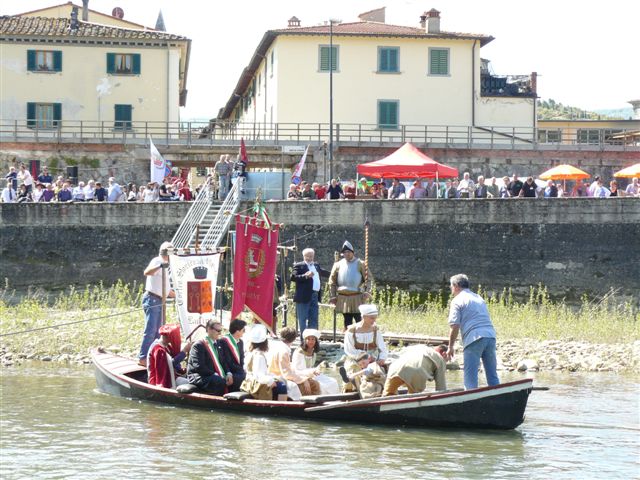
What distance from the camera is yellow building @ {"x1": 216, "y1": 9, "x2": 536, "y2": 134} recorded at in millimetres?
46688

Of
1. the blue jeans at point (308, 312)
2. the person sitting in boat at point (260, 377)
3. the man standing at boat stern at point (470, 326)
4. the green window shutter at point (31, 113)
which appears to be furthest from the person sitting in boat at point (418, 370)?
the green window shutter at point (31, 113)

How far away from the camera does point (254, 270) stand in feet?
70.0

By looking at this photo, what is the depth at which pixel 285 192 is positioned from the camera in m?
36.0

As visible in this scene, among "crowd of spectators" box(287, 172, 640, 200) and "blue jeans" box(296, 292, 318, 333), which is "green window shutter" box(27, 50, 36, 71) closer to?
"crowd of spectators" box(287, 172, 640, 200)

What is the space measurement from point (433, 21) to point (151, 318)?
3129 centimetres

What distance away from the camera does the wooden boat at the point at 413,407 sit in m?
15.0

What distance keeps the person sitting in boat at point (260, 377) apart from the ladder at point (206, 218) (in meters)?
14.4

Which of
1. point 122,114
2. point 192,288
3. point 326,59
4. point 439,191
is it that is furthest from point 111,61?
point 192,288

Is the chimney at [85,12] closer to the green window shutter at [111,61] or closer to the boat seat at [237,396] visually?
the green window shutter at [111,61]

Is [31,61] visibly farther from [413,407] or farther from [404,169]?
[413,407]

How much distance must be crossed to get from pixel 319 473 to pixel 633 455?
3.65m

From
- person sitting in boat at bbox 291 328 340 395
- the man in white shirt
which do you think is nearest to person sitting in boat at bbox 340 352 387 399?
person sitting in boat at bbox 291 328 340 395

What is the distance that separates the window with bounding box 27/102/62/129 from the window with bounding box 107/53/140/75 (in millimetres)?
2471

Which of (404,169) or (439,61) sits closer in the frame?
(404,169)
